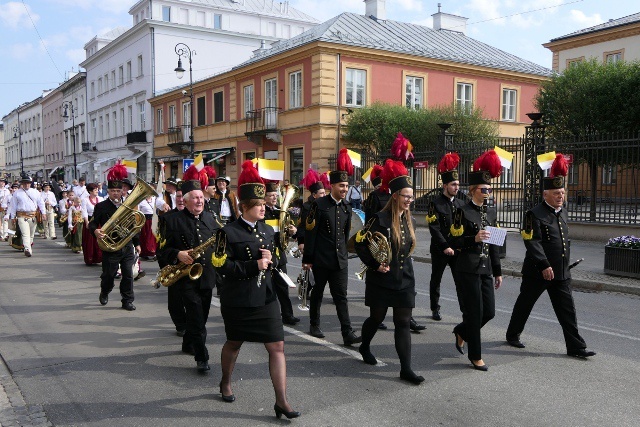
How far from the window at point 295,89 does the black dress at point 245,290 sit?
975 inches

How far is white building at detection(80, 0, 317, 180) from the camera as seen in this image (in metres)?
44.3

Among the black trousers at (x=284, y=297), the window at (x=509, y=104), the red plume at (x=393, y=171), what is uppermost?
the window at (x=509, y=104)

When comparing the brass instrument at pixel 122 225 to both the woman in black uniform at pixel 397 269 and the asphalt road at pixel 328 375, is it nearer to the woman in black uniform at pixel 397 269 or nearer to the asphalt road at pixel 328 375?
the asphalt road at pixel 328 375

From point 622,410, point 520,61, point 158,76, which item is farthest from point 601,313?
point 158,76

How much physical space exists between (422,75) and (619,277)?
2145 cm

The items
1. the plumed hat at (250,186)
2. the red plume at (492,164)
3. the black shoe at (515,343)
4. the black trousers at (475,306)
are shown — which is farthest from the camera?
the black shoe at (515,343)

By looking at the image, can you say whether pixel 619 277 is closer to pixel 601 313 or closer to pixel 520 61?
pixel 601 313

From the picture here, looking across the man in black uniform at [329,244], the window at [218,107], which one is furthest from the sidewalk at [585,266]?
the window at [218,107]

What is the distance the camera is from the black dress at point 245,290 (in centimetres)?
455

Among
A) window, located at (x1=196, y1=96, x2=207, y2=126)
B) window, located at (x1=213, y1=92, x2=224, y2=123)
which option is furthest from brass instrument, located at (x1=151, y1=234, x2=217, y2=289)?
window, located at (x1=196, y1=96, x2=207, y2=126)

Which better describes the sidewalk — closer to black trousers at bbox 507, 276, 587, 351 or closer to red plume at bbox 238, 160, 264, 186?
black trousers at bbox 507, 276, 587, 351

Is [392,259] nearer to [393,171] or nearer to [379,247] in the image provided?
[379,247]

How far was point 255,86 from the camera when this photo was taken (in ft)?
105

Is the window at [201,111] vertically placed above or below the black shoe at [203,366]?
above
